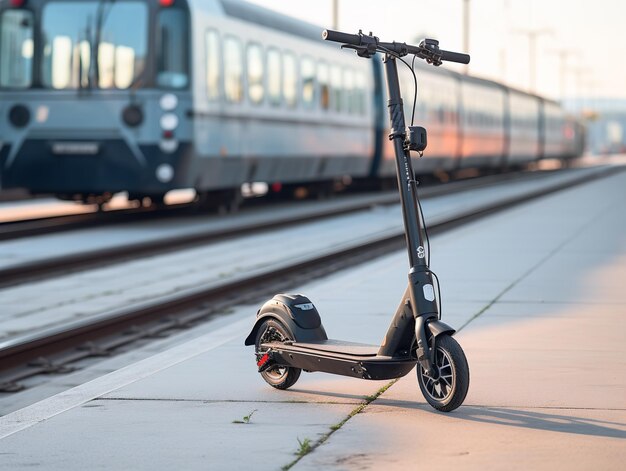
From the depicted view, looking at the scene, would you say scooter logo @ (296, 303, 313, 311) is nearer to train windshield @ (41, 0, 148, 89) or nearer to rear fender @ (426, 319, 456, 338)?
rear fender @ (426, 319, 456, 338)

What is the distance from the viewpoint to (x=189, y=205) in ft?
83.8

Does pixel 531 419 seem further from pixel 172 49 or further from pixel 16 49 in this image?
pixel 16 49

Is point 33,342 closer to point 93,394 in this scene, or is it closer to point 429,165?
point 93,394

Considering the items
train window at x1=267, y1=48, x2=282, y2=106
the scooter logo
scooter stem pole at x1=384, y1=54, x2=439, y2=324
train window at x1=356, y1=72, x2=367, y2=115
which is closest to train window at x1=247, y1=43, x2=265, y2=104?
train window at x1=267, y1=48, x2=282, y2=106

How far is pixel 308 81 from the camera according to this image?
26.8 metres

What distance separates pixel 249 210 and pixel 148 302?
1483cm

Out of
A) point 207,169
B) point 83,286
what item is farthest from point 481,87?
point 83,286

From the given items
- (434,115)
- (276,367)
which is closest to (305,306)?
(276,367)

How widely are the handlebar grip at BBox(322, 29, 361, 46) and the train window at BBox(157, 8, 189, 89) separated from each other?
14.7 metres

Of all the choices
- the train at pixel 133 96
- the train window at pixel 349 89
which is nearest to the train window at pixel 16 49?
the train at pixel 133 96

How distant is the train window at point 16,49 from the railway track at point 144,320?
6.73 m

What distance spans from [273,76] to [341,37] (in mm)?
18728

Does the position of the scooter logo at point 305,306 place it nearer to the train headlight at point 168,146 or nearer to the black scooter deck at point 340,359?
the black scooter deck at point 340,359

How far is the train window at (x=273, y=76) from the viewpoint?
24.4 metres
